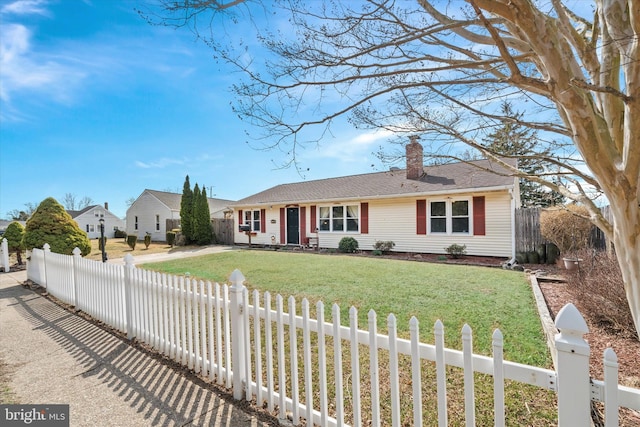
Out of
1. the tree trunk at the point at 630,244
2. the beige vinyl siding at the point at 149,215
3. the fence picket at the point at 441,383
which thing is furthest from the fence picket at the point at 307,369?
the beige vinyl siding at the point at 149,215

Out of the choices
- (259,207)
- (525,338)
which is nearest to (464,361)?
(525,338)

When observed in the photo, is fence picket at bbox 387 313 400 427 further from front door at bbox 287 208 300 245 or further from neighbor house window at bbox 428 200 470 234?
front door at bbox 287 208 300 245

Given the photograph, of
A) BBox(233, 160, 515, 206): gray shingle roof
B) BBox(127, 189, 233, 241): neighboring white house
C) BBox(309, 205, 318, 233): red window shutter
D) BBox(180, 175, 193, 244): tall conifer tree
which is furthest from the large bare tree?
BBox(127, 189, 233, 241): neighboring white house

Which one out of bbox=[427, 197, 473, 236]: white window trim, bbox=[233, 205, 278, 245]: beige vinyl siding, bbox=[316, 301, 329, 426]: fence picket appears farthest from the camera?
bbox=[233, 205, 278, 245]: beige vinyl siding

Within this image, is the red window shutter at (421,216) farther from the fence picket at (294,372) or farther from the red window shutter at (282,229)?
the fence picket at (294,372)

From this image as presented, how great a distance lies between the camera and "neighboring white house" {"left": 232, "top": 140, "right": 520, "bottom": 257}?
38.2ft

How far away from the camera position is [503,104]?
3623mm

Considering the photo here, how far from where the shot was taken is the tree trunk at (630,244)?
217cm

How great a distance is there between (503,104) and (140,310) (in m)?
5.35

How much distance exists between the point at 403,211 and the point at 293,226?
688 centimetres

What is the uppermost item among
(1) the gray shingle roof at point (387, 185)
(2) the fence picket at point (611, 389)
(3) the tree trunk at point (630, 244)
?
(1) the gray shingle roof at point (387, 185)

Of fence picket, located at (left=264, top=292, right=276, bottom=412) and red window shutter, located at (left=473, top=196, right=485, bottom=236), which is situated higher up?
red window shutter, located at (left=473, top=196, right=485, bottom=236)

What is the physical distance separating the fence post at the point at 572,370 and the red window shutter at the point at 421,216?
40.4ft

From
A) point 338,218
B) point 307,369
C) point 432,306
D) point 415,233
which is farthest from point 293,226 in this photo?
point 307,369
